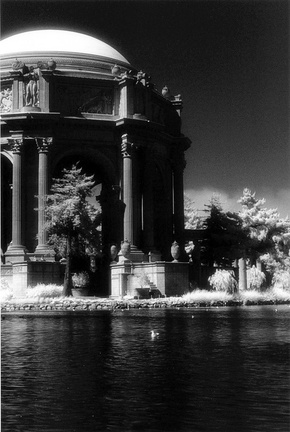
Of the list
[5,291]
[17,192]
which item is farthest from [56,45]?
[5,291]

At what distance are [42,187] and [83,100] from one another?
313 inches

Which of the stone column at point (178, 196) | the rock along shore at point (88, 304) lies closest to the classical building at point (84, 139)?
the stone column at point (178, 196)

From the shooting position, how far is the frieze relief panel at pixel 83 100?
2370 inches

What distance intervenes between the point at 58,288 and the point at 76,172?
8.55m

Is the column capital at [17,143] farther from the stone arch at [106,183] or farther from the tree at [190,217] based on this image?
the tree at [190,217]

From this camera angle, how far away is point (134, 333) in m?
23.6

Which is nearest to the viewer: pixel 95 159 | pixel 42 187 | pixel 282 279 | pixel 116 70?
pixel 42 187

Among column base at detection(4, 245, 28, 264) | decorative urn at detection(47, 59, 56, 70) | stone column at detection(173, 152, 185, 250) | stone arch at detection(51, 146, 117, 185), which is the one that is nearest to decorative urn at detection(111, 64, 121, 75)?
decorative urn at detection(47, 59, 56, 70)

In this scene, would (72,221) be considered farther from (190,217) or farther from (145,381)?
(145,381)

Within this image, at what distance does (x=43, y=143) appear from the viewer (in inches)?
2291

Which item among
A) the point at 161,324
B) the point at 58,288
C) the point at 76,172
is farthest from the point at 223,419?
the point at 76,172

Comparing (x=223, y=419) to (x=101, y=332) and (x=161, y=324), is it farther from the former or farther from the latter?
(x=161, y=324)

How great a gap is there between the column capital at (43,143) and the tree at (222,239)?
53.4ft

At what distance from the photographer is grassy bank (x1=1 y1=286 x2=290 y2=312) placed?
4131cm
